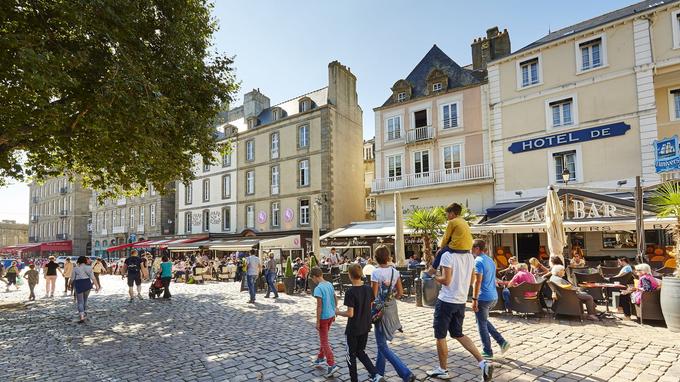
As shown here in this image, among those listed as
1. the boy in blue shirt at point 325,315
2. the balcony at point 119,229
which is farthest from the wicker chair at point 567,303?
the balcony at point 119,229

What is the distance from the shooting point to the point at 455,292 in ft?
13.9

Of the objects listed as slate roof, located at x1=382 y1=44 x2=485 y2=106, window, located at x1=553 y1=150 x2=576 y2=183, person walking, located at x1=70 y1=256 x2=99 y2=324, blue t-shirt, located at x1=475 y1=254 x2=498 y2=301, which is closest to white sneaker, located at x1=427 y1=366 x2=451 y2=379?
blue t-shirt, located at x1=475 y1=254 x2=498 y2=301

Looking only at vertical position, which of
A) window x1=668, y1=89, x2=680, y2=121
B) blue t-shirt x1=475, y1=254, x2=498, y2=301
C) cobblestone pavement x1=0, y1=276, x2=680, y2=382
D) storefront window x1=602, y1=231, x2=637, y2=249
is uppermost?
window x1=668, y1=89, x2=680, y2=121

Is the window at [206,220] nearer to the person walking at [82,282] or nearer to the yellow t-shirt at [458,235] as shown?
the person walking at [82,282]

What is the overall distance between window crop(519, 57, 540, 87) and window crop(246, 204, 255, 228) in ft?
62.8

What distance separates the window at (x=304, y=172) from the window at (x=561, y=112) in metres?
14.3

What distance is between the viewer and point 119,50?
8836mm

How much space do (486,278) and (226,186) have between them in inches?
1110

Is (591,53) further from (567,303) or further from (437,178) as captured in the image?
(567,303)

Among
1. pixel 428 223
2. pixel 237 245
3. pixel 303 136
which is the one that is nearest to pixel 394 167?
pixel 303 136

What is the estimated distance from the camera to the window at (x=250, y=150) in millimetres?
29316

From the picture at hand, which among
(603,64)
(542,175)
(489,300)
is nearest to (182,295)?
(489,300)

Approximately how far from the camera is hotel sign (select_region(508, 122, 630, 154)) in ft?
50.6

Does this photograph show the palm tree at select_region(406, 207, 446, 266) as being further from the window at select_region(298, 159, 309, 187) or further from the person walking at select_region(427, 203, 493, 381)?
the window at select_region(298, 159, 309, 187)
